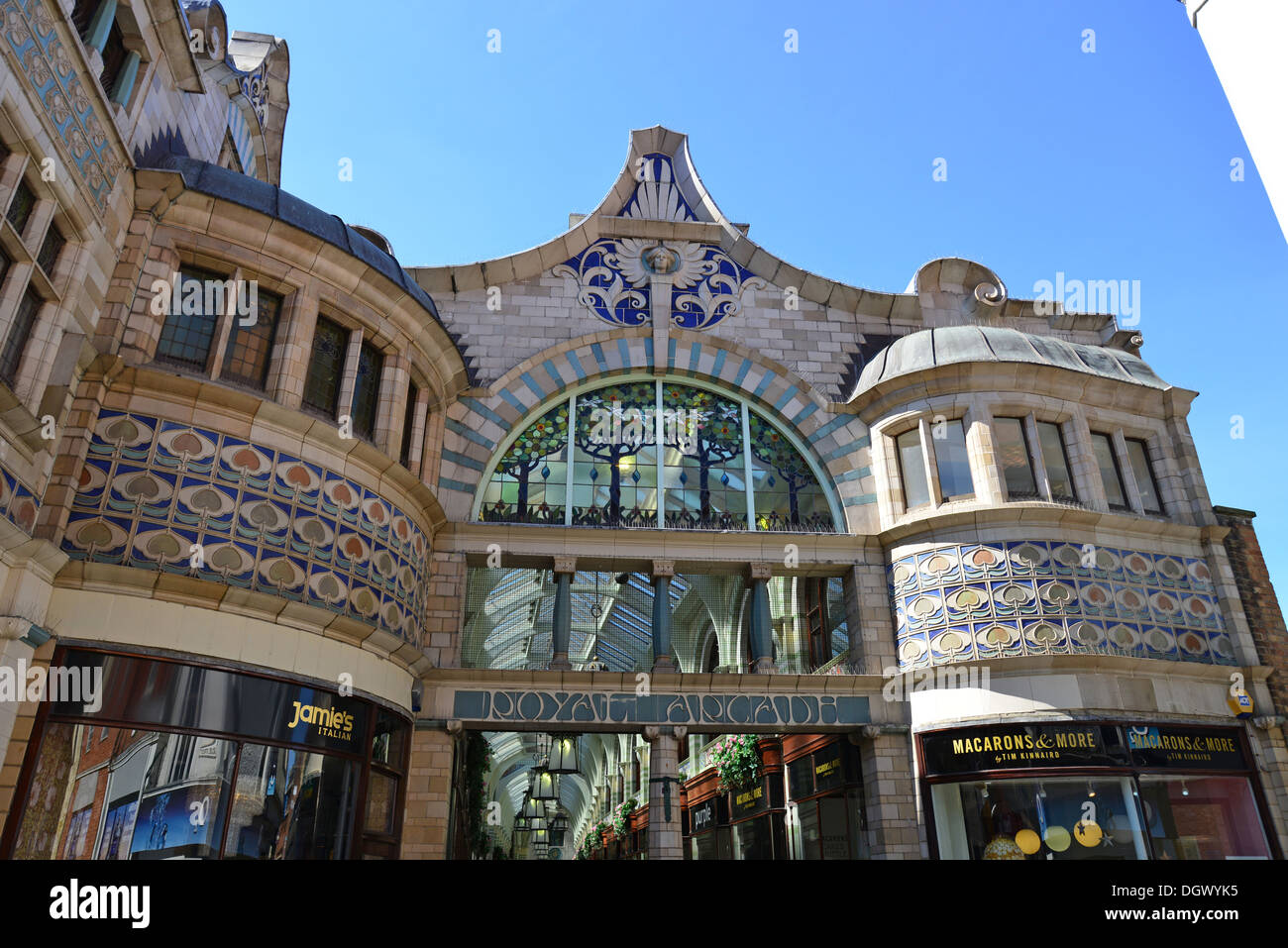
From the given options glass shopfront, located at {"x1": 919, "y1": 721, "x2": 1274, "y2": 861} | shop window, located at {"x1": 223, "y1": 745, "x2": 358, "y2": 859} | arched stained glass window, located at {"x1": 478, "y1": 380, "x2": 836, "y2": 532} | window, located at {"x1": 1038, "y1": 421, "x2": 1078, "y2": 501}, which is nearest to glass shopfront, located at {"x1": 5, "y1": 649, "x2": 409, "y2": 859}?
shop window, located at {"x1": 223, "y1": 745, "x2": 358, "y2": 859}

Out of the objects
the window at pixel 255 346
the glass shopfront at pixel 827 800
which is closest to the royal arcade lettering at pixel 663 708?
the glass shopfront at pixel 827 800

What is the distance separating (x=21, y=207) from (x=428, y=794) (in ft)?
33.2

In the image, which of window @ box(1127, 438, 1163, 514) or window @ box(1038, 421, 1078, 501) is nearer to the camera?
window @ box(1038, 421, 1078, 501)

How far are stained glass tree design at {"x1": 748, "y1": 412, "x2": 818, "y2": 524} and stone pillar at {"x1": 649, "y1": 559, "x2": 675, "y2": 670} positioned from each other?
10.5 feet

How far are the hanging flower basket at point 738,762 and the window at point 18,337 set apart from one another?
16.1 meters

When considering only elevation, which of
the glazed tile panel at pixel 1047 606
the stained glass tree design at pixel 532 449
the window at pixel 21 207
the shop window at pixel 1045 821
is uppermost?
the stained glass tree design at pixel 532 449

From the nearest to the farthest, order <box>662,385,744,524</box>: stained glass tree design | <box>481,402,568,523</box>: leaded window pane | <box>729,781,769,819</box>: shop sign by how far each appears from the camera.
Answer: <box>481,402,568,523</box>: leaded window pane
<box>662,385,744,524</box>: stained glass tree design
<box>729,781,769,819</box>: shop sign

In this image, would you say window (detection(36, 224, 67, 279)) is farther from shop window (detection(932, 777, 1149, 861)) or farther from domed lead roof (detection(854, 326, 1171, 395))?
shop window (detection(932, 777, 1149, 861))

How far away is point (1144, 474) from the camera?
720 inches

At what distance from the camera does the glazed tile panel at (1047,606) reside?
15.5 meters

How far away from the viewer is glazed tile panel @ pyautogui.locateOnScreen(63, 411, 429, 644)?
1080cm

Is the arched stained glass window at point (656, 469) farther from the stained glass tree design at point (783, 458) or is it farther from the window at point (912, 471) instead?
the window at point (912, 471)
